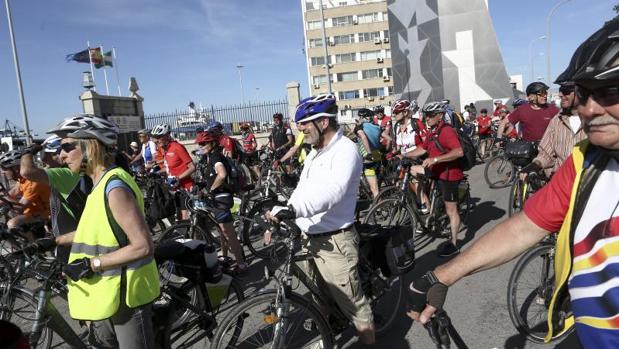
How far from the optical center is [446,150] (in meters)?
5.27

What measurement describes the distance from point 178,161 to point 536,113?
19.4 ft

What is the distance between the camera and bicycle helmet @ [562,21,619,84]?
1.22 meters

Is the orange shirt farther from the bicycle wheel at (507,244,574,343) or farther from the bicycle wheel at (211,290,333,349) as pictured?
the bicycle wheel at (507,244,574,343)

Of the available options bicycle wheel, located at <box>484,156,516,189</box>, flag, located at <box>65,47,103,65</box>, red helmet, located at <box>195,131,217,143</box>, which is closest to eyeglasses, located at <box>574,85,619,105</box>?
red helmet, located at <box>195,131,217,143</box>

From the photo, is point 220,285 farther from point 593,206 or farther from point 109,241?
point 593,206

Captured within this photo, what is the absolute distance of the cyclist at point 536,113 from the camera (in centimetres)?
650

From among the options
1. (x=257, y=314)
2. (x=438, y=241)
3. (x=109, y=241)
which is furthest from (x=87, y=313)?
(x=438, y=241)

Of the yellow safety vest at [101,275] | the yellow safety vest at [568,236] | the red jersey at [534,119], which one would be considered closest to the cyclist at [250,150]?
the red jersey at [534,119]

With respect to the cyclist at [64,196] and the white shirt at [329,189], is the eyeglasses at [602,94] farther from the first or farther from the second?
the cyclist at [64,196]

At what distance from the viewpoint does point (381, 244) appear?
10.9 feet

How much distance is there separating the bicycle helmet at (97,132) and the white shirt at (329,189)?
119 centimetres

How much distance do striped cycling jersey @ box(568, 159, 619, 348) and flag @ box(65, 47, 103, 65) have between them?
28301 mm

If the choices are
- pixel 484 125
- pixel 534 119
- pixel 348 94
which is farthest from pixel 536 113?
pixel 348 94

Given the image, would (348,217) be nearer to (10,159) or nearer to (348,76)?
(10,159)
